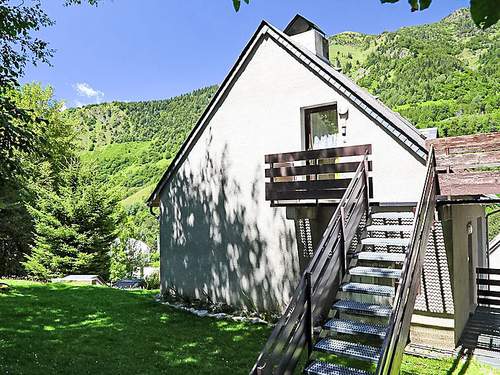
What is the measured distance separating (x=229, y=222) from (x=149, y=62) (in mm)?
66216

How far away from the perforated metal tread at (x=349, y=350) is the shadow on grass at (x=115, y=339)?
7.66 ft

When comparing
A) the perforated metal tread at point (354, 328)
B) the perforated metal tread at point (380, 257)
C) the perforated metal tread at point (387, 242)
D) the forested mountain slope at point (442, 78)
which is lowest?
the perforated metal tread at point (354, 328)

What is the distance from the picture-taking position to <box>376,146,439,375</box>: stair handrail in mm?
4455

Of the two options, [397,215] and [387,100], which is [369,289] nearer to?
[397,215]

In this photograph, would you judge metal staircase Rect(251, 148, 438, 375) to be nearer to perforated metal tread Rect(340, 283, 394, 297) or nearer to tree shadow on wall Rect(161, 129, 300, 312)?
perforated metal tread Rect(340, 283, 394, 297)

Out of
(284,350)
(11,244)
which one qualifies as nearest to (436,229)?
(284,350)

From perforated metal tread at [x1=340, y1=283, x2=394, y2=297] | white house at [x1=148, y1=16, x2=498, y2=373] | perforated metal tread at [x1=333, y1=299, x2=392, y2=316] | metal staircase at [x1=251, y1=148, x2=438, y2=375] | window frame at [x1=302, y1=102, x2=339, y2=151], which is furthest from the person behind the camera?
window frame at [x1=302, y1=102, x2=339, y2=151]

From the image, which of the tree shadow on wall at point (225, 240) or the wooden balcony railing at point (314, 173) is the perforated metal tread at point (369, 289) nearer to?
the wooden balcony railing at point (314, 173)

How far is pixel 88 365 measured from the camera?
7.14 metres

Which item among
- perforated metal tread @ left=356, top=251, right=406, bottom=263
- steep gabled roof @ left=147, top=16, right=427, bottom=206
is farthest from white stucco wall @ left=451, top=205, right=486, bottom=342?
perforated metal tread @ left=356, top=251, right=406, bottom=263

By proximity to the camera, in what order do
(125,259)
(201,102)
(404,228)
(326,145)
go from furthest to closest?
(201,102)
(125,259)
(326,145)
(404,228)

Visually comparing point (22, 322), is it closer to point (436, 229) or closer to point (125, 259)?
point (436, 229)

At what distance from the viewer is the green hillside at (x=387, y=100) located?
111ft

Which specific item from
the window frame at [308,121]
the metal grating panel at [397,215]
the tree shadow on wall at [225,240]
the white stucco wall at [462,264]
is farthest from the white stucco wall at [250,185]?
the white stucco wall at [462,264]
